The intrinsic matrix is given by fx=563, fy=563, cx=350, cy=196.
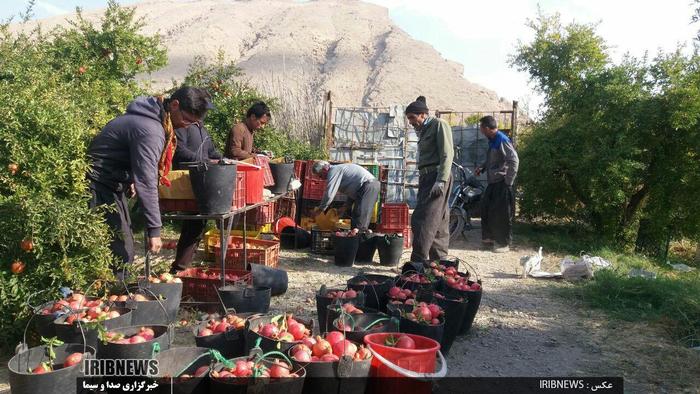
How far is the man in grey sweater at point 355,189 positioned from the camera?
8.57 m

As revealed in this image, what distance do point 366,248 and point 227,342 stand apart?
4865mm

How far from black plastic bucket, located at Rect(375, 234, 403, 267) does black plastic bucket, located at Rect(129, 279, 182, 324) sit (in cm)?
406

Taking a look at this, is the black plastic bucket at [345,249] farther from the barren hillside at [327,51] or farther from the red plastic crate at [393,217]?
the barren hillside at [327,51]

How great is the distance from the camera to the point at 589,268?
7914 millimetres

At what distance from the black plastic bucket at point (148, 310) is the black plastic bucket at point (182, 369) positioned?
786 mm

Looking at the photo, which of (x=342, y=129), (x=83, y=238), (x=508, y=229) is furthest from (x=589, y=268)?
(x=342, y=129)

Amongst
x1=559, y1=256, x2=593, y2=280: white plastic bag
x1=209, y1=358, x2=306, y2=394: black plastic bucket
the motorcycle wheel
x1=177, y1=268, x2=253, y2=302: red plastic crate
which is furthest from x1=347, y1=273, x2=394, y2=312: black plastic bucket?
the motorcycle wheel

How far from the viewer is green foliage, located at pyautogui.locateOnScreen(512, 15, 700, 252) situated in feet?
33.6

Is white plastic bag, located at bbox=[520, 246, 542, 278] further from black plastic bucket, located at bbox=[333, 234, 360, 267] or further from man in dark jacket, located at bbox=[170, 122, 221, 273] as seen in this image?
man in dark jacket, located at bbox=[170, 122, 221, 273]

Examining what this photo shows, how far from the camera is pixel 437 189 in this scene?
6738mm

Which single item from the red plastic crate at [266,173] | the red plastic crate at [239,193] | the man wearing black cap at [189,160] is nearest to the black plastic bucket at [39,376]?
the red plastic crate at [239,193]

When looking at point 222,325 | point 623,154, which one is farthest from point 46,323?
point 623,154

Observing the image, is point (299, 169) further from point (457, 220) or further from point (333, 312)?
point (333, 312)

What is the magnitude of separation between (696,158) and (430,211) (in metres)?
6.51
